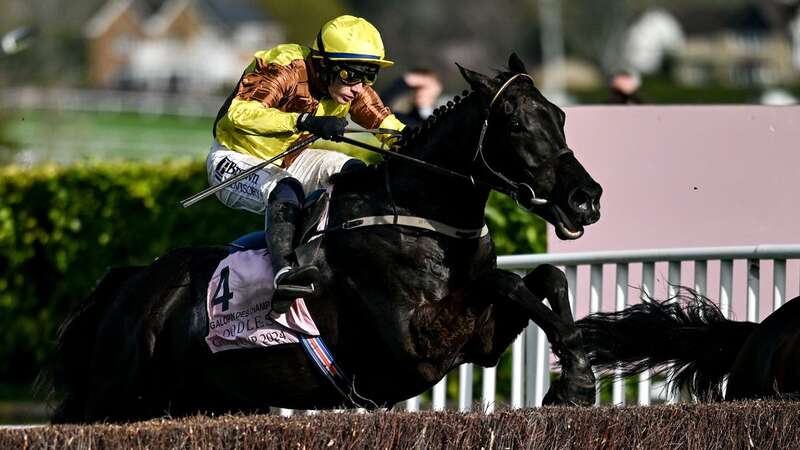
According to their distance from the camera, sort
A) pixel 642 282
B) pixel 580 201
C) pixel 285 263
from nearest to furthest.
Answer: pixel 580 201
pixel 285 263
pixel 642 282

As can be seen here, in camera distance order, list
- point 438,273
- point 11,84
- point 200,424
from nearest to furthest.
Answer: point 200,424 < point 438,273 < point 11,84

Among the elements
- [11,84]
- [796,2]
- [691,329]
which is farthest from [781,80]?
[691,329]

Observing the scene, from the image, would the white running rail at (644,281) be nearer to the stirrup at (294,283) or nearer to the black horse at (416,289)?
the black horse at (416,289)

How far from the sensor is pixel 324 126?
601 cm

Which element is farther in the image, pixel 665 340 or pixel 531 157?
pixel 665 340

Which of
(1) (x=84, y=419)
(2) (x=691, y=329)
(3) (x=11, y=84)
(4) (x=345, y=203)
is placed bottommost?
(1) (x=84, y=419)

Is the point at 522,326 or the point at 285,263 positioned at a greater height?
the point at 285,263

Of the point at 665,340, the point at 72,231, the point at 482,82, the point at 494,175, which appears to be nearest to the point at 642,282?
the point at 665,340

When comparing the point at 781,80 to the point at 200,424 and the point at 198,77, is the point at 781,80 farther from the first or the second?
the point at 200,424

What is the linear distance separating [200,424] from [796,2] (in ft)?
207

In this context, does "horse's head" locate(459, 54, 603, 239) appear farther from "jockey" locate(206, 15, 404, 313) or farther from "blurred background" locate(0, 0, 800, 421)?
"blurred background" locate(0, 0, 800, 421)

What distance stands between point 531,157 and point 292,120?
1004 mm

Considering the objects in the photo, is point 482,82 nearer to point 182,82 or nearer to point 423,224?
point 423,224

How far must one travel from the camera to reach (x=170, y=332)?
22.3 feet
